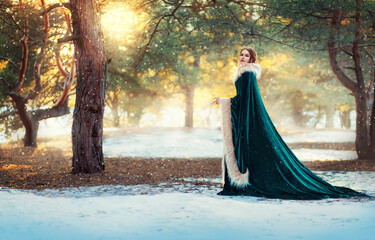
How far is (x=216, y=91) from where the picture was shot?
34156 mm

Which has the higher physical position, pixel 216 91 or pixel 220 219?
pixel 216 91

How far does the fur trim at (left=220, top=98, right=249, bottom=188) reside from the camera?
6934 millimetres

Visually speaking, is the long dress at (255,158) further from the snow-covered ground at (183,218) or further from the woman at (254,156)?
the snow-covered ground at (183,218)

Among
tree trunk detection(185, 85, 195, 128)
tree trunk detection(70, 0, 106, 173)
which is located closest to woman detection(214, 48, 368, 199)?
tree trunk detection(70, 0, 106, 173)

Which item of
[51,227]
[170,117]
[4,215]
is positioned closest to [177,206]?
[51,227]

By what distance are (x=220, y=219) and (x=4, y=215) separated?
8.92 ft

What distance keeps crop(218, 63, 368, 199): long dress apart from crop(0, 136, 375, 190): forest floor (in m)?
1.77

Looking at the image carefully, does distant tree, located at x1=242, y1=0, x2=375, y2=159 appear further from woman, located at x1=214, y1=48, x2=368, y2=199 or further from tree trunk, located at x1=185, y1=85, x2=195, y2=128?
tree trunk, located at x1=185, y1=85, x2=195, y2=128

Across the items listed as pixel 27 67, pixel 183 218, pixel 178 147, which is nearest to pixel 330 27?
pixel 183 218

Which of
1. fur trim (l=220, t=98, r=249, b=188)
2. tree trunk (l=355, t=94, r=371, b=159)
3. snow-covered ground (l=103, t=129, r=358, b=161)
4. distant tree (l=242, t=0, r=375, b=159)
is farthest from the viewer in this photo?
snow-covered ground (l=103, t=129, r=358, b=161)

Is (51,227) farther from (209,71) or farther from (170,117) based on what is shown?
(170,117)

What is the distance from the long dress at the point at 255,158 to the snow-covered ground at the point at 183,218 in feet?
1.39

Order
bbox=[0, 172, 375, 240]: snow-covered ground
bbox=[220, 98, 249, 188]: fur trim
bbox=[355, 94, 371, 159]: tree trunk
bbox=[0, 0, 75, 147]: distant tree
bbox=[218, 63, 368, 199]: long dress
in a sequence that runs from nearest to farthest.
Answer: bbox=[0, 172, 375, 240]: snow-covered ground, bbox=[218, 63, 368, 199]: long dress, bbox=[220, 98, 249, 188]: fur trim, bbox=[355, 94, 371, 159]: tree trunk, bbox=[0, 0, 75, 147]: distant tree

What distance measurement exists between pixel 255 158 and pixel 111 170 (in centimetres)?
442
